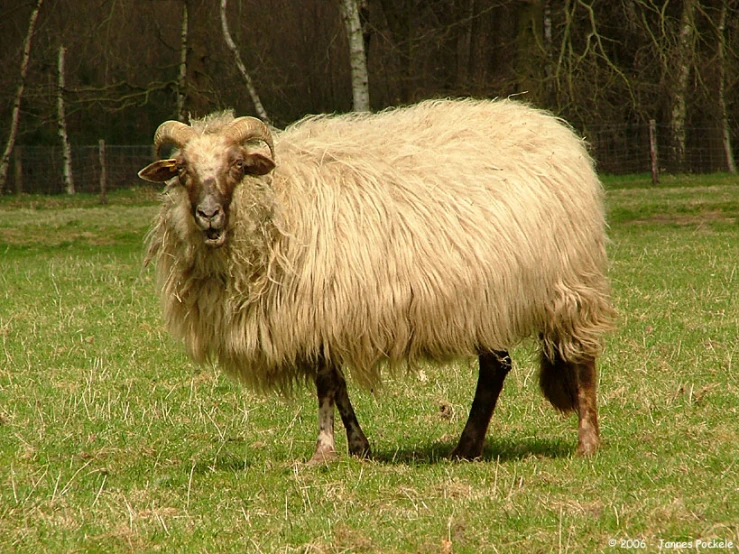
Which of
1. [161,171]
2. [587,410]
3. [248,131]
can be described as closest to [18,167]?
[161,171]

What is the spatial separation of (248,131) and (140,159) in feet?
97.4

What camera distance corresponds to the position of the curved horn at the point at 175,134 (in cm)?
588

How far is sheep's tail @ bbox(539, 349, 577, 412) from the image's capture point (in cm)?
644

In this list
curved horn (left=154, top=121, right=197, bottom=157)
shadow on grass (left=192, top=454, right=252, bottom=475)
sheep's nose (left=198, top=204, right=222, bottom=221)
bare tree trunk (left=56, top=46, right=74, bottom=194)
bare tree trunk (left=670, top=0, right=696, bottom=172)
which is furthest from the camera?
bare tree trunk (left=56, top=46, right=74, bottom=194)

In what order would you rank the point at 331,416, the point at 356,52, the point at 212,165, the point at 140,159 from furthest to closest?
the point at 140,159
the point at 356,52
the point at 331,416
the point at 212,165

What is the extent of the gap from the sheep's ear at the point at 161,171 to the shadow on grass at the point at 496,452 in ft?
6.25

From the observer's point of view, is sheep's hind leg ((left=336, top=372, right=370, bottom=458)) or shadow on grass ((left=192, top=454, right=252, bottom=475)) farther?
sheep's hind leg ((left=336, top=372, right=370, bottom=458))

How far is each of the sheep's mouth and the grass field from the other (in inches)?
39.5

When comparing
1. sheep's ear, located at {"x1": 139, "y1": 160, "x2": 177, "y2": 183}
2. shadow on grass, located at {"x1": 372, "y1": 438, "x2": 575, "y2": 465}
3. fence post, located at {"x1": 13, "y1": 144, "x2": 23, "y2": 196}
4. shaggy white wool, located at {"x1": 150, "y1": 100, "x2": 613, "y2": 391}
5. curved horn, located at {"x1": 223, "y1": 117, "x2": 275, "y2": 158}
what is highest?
fence post, located at {"x1": 13, "y1": 144, "x2": 23, "y2": 196}

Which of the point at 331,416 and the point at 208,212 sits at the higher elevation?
the point at 208,212

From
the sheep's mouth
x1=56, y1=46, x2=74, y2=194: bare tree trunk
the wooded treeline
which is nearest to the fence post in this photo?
the wooded treeline

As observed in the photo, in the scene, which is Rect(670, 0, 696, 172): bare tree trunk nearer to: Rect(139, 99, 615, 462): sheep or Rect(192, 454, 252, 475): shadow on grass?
Rect(139, 99, 615, 462): sheep

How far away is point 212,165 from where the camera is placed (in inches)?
224

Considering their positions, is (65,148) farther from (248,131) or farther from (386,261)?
(386,261)
